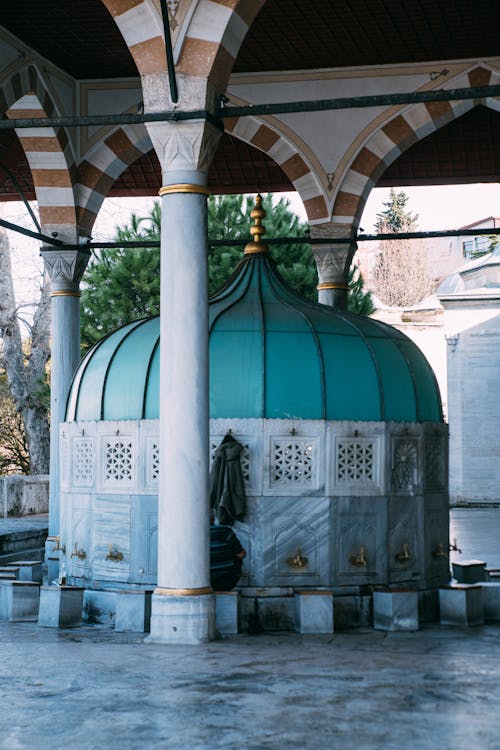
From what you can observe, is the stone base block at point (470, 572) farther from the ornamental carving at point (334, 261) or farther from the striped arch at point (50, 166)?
the striped arch at point (50, 166)

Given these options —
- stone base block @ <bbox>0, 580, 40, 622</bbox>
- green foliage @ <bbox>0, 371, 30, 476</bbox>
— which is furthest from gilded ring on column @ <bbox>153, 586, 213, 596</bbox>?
green foliage @ <bbox>0, 371, 30, 476</bbox>

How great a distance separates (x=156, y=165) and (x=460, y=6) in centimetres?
579

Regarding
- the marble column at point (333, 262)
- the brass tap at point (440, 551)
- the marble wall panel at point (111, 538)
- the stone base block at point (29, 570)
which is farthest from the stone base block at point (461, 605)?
the marble column at point (333, 262)

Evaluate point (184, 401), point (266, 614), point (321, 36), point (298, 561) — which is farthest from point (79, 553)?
point (321, 36)

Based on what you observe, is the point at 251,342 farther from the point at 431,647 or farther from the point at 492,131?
the point at 492,131

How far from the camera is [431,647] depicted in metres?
7.42

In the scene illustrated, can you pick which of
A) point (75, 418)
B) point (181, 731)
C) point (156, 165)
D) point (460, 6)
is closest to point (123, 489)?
point (75, 418)

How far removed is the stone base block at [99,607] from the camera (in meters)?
8.72

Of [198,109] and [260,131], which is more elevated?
[260,131]

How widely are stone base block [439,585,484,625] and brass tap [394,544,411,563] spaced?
0.46 meters

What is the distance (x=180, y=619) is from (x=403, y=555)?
Result: 227cm

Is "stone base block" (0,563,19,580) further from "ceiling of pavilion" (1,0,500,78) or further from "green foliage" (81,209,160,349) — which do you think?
"green foliage" (81,209,160,349)

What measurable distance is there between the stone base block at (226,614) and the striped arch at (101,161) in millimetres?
5899

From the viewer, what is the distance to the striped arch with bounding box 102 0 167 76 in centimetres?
779
